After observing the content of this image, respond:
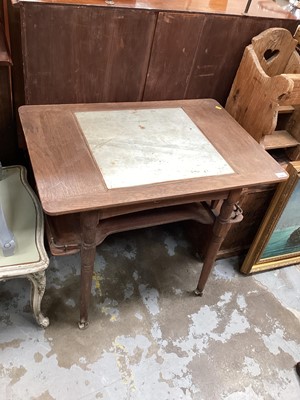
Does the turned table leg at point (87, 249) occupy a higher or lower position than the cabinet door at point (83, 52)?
lower

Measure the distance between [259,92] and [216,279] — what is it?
0.97 m

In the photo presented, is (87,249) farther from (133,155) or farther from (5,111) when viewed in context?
(5,111)

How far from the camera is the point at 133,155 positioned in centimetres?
125

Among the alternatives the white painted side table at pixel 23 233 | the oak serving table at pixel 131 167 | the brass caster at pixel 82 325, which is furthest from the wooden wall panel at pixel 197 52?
the brass caster at pixel 82 325

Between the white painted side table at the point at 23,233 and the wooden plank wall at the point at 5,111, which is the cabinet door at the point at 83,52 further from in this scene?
the white painted side table at the point at 23,233

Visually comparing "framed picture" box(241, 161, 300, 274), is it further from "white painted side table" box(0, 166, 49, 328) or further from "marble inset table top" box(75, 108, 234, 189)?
"white painted side table" box(0, 166, 49, 328)

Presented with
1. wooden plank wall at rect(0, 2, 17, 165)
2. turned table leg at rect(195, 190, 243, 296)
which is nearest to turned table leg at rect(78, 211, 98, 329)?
turned table leg at rect(195, 190, 243, 296)

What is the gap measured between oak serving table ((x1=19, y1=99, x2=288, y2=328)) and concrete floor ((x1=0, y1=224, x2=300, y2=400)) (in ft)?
0.62

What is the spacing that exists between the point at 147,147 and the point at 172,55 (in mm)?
465

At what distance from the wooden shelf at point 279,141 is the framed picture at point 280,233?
12 cm

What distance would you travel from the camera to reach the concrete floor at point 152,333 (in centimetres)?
147

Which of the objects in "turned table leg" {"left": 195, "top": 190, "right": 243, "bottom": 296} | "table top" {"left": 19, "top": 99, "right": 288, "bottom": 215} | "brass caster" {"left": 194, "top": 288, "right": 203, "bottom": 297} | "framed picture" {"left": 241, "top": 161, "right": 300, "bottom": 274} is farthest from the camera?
"brass caster" {"left": 194, "top": 288, "right": 203, "bottom": 297}

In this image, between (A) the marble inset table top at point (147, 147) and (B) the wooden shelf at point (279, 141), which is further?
(B) the wooden shelf at point (279, 141)

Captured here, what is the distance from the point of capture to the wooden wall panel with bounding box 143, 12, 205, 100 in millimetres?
1408
